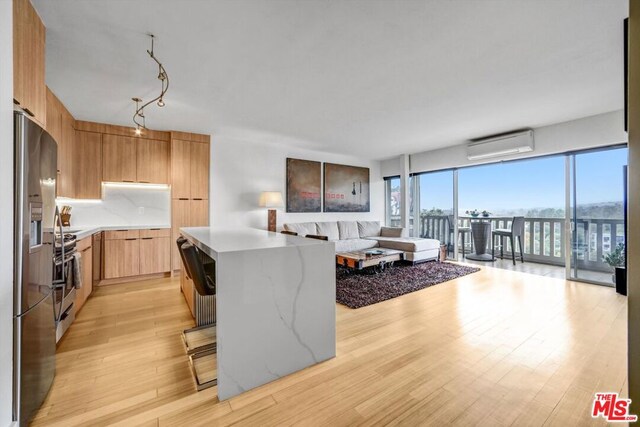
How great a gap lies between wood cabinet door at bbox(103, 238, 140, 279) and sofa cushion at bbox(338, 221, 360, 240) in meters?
3.90

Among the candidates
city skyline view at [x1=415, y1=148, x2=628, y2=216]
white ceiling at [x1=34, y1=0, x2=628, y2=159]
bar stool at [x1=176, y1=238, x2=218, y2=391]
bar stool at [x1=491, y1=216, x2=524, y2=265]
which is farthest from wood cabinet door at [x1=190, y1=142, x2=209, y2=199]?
bar stool at [x1=491, y1=216, x2=524, y2=265]

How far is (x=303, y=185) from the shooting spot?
231 inches

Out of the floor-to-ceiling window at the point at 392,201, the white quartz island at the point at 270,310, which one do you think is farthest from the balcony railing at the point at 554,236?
the white quartz island at the point at 270,310

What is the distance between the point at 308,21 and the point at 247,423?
8.33 ft

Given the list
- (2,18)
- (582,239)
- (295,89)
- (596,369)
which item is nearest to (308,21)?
(295,89)

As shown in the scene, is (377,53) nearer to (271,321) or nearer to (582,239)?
Answer: (271,321)

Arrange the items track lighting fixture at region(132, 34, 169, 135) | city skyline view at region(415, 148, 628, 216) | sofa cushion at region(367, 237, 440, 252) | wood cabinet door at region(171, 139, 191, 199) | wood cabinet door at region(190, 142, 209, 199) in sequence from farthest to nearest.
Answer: sofa cushion at region(367, 237, 440, 252) → wood cabinet door at region(190, 142, 209, 199) → wood cabinet door at region(171, 139, 191, 199) → city skyline view at region(415, 148, 628, 216) → track lighting fixture at region(132, 34, 169, 135)

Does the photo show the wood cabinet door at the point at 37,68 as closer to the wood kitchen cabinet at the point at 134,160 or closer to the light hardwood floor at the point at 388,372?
the light hardwood floor at the point at 388,372

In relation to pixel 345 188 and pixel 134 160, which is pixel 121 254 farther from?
pixel 345 188

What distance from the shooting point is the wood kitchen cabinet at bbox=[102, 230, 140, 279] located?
3.88 meters

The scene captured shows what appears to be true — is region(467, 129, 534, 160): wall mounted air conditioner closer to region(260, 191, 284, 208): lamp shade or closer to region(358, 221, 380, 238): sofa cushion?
region(358, 221, 380, 238): sofa cushion

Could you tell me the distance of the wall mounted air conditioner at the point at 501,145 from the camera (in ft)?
14.3

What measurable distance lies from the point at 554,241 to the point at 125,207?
819cm

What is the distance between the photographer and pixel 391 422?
1.37 m
